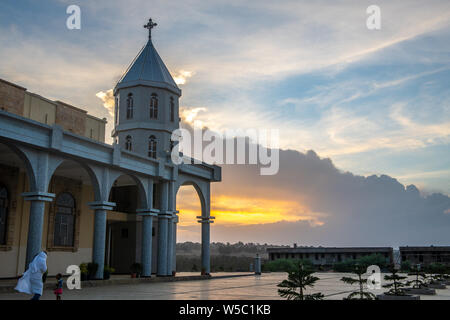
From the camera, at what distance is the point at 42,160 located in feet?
64.3

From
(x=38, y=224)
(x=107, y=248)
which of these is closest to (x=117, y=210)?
(x=107, y=248)

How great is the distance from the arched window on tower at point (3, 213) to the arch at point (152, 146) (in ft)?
30.8

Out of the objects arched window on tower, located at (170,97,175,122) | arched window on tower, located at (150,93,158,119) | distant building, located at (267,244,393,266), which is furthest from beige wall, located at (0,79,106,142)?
distant building, located at (267,244,393,266)

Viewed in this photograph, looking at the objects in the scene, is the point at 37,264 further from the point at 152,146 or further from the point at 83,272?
the point at 152,146

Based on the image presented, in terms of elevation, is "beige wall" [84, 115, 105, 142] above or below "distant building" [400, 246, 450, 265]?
above

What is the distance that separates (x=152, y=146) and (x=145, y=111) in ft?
7.71

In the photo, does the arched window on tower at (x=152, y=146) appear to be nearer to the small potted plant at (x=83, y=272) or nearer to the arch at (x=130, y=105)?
the arch at (x=130, y=105)

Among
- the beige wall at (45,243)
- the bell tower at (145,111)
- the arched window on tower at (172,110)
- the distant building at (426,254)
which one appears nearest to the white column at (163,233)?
the bell tower at (145,111)

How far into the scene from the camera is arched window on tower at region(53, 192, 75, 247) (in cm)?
2675

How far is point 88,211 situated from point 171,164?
6049mm

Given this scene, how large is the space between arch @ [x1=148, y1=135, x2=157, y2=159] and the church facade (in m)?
0.07

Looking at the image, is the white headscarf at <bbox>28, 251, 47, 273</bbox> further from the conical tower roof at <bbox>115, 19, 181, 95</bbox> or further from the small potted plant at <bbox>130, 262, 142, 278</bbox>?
the conical tower roof at <bbox>115, 19, 181, 95</bbox>
